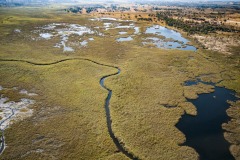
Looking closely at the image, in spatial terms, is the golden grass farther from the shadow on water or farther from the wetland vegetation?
the shadow on water

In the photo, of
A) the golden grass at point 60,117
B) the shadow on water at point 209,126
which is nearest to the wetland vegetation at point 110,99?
the golden grass at point 60,117

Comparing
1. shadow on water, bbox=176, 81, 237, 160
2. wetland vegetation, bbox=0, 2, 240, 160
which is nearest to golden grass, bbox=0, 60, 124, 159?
wetland vegetation, bbox=0, 2, 240, 160

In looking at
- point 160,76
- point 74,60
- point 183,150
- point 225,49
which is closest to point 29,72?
point 74,60

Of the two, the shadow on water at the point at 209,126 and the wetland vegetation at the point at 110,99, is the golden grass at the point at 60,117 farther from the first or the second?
the shadow on water at the point at 209,126

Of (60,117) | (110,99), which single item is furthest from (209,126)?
(60,117)

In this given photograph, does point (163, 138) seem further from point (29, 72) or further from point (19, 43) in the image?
A: point (19, 43)

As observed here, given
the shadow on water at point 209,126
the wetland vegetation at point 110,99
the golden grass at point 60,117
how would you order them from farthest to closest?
the shadow on water at point 209,126 < the wetland vegetation at point 110,99 < the golden grass at point 60,117
